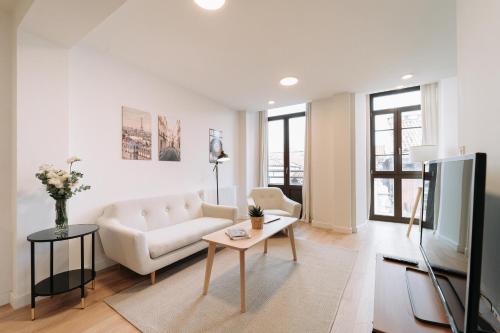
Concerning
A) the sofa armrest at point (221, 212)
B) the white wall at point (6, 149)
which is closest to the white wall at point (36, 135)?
the white wall at point (6, 149)

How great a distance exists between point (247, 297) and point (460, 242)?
1634 mm

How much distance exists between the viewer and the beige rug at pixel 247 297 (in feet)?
5.24

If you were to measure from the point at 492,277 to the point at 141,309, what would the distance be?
2.16 metres

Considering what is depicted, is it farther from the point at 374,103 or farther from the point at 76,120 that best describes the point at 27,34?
the point at 374,103

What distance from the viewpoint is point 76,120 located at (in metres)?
→ 2.24

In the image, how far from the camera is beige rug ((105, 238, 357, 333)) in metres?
1.60

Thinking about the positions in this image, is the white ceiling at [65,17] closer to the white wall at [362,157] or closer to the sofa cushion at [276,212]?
the sofa cushion at [276,212]

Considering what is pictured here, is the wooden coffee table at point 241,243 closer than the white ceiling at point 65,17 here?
No

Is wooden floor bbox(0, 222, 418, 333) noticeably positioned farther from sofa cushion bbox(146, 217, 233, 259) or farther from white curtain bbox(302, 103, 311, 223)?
white curtain bbox(302, 103, 311, 223)

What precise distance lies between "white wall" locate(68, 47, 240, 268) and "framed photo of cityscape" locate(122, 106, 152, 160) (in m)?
0.06

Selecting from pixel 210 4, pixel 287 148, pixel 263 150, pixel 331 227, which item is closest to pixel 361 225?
pixel 331 227

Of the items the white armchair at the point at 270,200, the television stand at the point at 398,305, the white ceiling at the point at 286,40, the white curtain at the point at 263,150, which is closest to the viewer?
the television stand at the point at 398,305

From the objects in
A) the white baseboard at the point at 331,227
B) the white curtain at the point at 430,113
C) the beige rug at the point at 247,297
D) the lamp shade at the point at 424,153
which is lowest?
the beige rug at the point at 247,297

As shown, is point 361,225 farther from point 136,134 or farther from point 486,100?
point 136,134
